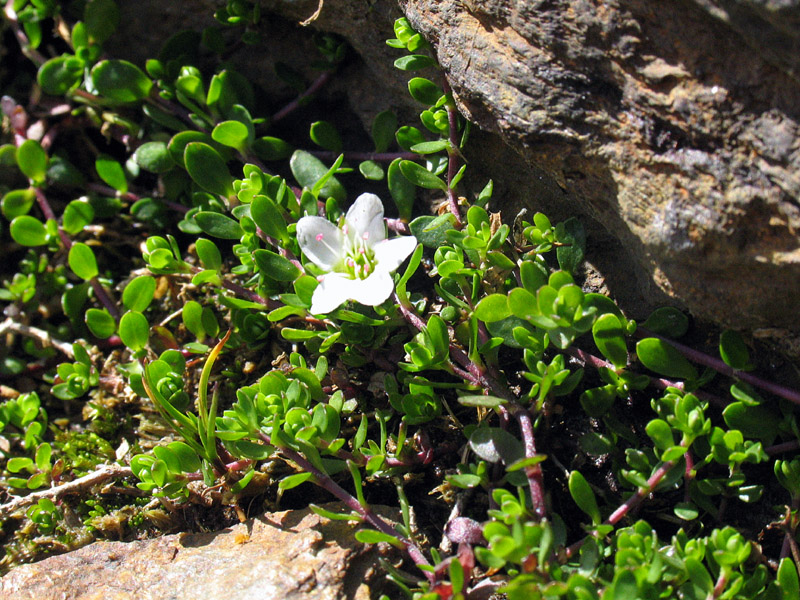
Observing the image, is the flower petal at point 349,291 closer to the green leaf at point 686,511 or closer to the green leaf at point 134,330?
the green leaf at point 134,330

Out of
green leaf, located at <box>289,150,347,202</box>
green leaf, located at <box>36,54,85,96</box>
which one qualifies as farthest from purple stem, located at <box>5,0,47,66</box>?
green leaf, located at <box>289,150,347,202</box>

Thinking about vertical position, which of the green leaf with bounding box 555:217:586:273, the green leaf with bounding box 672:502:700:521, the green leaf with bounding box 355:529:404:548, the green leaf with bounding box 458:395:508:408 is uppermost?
the green leaf with bounding box 555:217:586:273

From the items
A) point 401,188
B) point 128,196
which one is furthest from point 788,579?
point 128,196

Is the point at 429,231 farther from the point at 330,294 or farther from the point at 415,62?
the point at 415,62

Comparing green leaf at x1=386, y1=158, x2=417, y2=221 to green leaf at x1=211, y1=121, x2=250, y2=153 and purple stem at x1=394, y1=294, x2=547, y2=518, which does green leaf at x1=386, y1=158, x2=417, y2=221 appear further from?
green leaf at x1=211, y1=121, x2=250, y2=153

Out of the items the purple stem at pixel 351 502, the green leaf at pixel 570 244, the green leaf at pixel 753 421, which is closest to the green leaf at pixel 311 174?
→ the green leaf at pixel 570 244

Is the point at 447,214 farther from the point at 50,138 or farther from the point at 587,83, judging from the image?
the point at 50,138
